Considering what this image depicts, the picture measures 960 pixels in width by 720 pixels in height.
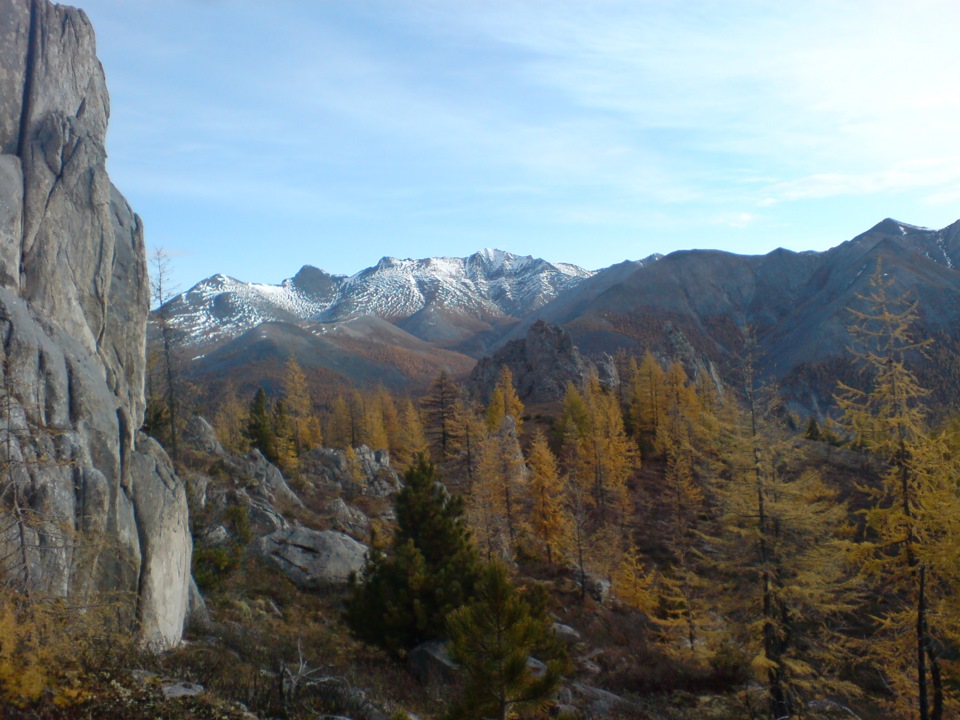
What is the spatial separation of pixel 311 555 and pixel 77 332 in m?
15.0

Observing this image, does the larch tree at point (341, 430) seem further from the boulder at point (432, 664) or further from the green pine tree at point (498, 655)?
the green pine tree at point (498, 655)

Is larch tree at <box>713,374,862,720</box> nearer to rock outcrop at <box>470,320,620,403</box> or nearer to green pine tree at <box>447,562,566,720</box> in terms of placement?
green pine tree at <box>447,562,566,720</box>

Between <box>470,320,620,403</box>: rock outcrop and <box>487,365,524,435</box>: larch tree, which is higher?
<box>470,320,620,403</box>: rock outcrop

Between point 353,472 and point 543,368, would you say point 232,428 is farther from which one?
point 543,368

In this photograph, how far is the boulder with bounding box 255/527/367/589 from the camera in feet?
83.0

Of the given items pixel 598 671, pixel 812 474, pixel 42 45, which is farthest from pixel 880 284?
pixel 42 45

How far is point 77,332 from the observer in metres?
14.6

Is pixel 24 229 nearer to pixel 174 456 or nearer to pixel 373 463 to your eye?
pixel 174 456

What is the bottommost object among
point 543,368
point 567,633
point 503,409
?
point 567,633

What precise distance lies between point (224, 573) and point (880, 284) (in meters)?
23.8

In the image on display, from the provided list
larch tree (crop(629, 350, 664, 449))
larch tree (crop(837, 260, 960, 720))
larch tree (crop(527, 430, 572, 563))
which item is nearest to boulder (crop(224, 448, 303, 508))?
larch tree (crop(527, 430, 572, 563))

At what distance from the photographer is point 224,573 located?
75.8ft

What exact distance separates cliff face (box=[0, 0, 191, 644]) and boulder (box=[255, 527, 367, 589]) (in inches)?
362

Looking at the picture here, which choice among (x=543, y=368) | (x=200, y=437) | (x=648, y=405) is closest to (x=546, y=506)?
(x=200, y=437)
